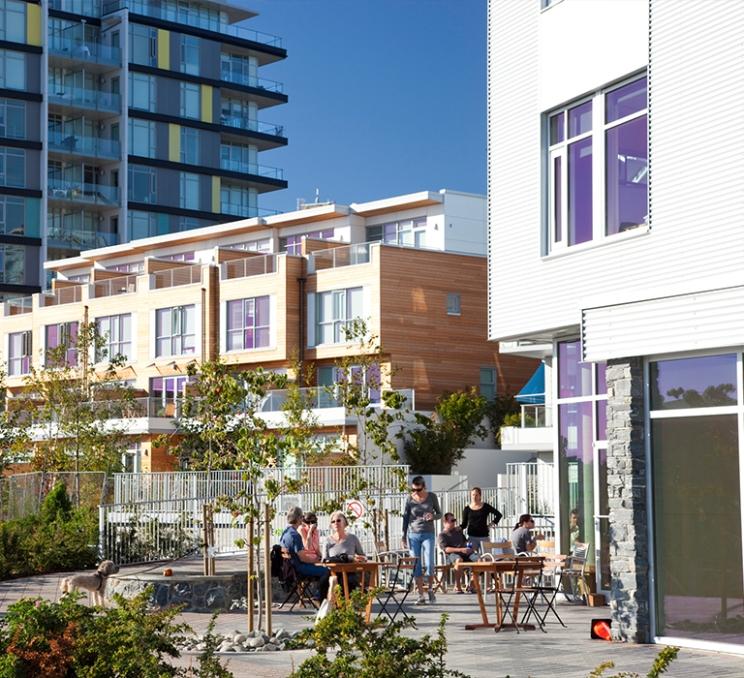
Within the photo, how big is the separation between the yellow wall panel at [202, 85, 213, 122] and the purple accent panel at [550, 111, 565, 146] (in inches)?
3175

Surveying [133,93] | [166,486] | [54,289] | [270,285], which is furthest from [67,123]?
[166,486]

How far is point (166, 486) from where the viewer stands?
33.8 m

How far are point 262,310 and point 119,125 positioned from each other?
39.4 metres

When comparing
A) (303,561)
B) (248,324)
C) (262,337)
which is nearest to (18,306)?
(248,324)

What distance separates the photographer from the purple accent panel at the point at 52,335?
70625 millimetres

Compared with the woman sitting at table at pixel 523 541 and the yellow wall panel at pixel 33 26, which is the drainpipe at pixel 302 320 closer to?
the woman sitting at table at pixel 523 541

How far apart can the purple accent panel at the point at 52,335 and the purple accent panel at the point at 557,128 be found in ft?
172

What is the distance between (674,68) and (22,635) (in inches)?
417

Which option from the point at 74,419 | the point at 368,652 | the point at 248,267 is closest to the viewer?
the point at 368,652

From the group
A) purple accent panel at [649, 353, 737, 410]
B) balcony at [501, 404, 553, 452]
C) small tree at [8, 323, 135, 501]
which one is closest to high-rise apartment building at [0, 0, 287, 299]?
small tree at [8, 323, 135, 501]

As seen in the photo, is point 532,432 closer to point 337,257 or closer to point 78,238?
point 337,257

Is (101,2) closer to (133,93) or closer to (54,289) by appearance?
(133,93)

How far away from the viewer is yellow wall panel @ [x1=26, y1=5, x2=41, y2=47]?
92.2 m

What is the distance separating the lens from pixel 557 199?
2081 centimetres
